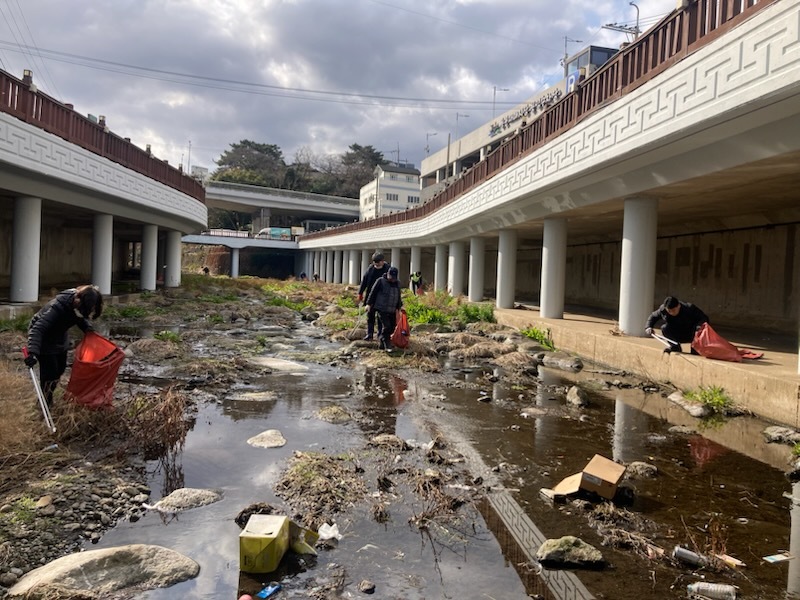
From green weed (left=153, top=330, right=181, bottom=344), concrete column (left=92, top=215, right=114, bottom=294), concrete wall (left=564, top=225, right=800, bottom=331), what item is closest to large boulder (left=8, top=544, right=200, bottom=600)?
green weed (left=153, top=330, right=181, bottom=344)

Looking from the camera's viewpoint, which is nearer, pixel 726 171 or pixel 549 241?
pixel 726 171

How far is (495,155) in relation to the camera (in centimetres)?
1773

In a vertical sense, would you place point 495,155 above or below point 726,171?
above

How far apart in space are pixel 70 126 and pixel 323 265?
42.7 metres

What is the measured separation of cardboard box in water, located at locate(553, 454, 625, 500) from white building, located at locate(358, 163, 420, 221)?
6642cm

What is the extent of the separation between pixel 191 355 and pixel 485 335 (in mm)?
8007

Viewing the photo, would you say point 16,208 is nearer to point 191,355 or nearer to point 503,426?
point 191,355

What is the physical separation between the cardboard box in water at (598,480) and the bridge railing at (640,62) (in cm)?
570

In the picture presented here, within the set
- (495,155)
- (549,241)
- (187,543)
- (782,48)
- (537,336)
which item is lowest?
(187,543)

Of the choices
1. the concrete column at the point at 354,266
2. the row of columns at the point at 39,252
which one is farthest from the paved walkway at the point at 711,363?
the concrete column at the point at 354,266

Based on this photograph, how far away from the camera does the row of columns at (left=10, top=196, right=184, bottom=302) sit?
13.9 m

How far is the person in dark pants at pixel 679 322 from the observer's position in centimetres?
926

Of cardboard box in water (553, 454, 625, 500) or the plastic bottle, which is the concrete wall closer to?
cardboard box in water (553, 454, 625, 500)

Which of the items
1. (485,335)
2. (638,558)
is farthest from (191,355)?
(638,558)
